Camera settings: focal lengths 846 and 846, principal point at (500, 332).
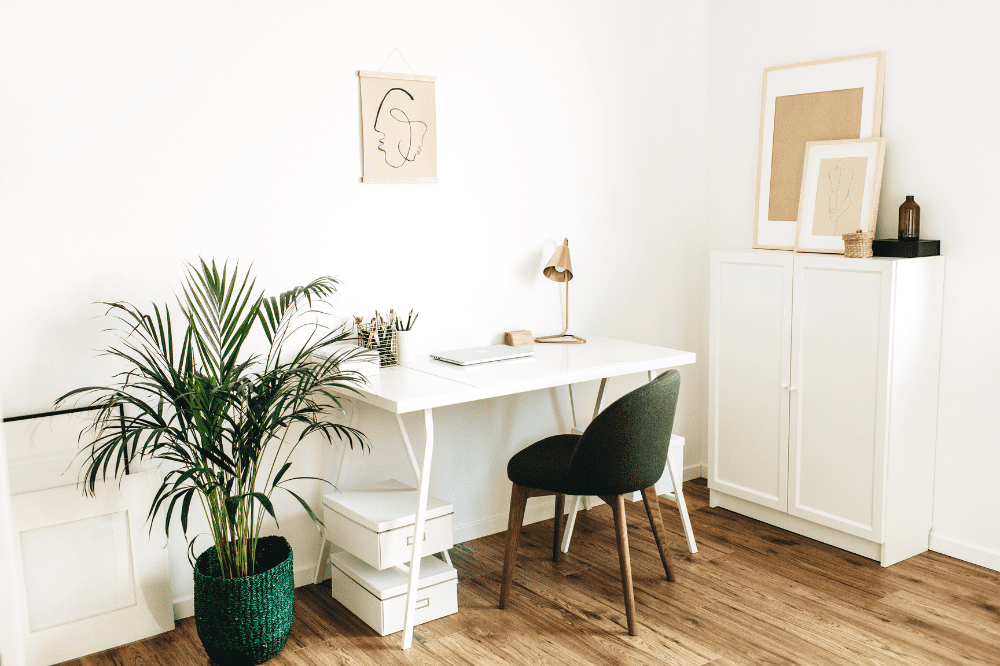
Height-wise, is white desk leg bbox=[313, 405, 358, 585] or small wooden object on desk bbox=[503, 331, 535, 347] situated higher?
small wooden object on desk bbox=[503, 331, 535, 347]

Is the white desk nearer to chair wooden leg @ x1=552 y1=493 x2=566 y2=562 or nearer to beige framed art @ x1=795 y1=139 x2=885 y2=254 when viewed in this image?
chair wooden leg @ x1=552 y1=493 x2=566 y2=562

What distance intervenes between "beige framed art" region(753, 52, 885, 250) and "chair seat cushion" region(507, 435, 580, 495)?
1442 millimetres

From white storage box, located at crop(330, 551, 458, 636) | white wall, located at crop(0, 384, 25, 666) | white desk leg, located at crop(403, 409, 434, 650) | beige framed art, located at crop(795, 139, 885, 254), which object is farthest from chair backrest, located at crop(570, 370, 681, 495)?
white wall, located at crop(0, 384, 25, 666)

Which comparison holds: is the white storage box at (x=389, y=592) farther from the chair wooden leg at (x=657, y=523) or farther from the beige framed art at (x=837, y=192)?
the beige framed art at (x=837, y=192)

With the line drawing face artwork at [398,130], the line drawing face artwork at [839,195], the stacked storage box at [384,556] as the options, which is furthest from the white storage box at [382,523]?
the line drawing face artwork at [839,195]

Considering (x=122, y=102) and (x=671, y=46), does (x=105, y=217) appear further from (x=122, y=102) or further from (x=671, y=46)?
(x=671, y=46)

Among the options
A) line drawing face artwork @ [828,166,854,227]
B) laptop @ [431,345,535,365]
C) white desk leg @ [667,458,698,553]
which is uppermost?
line drawing face artwork @ [828,166,854,227]

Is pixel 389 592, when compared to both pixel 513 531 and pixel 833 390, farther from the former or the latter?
pixel 833 390

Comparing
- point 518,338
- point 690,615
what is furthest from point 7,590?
point 518,338

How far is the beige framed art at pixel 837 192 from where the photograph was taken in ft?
10.8

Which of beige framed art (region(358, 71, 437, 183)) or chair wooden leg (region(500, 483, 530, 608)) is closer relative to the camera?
chair wooden leg (region(500, 483, 530, 608))

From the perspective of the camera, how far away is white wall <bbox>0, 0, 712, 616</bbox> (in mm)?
2592

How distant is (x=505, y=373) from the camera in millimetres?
2904

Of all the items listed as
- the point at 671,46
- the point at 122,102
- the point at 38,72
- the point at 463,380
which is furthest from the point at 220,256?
the point at 671,46
